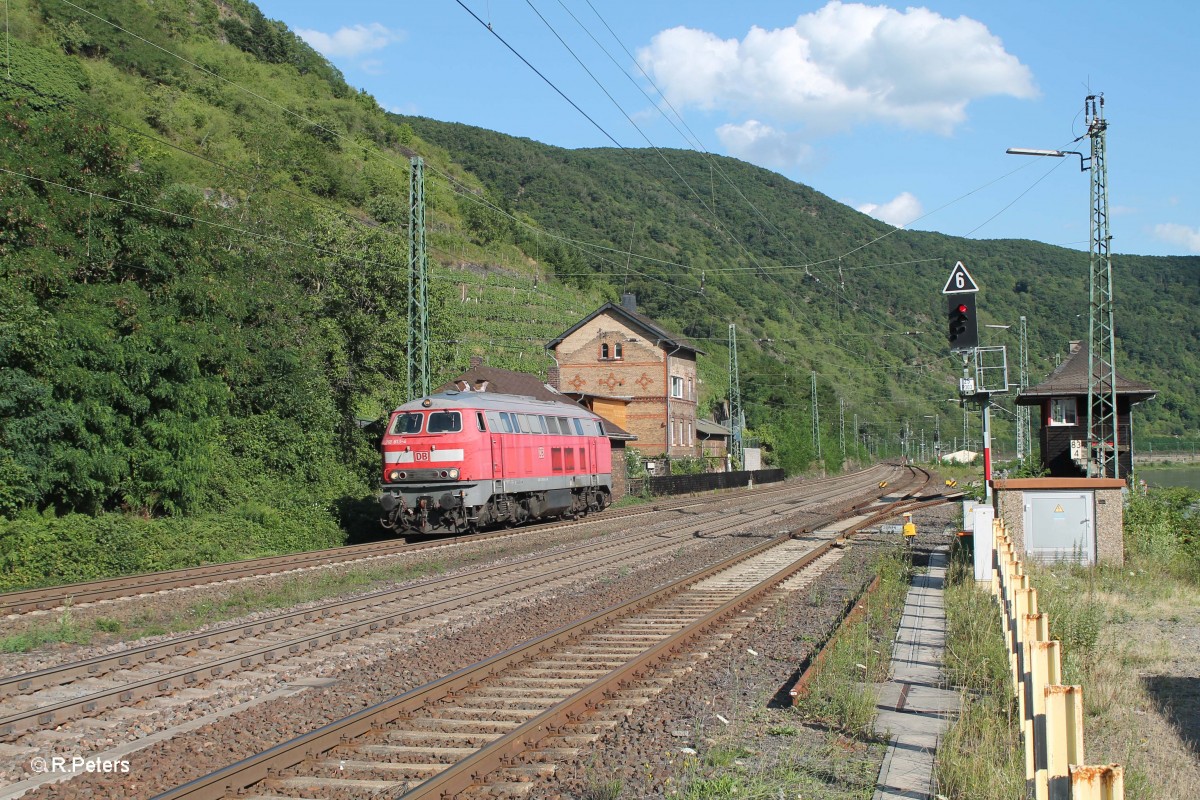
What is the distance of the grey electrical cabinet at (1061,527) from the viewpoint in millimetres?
16344

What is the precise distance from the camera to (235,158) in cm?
7712

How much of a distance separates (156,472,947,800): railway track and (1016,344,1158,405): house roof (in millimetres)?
34191

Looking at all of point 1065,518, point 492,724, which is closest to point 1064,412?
point 1065,518

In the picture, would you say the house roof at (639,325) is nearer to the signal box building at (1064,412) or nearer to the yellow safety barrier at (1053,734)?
the signal box building at (1064,412)

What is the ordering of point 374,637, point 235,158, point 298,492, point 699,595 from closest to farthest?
point 374,637
point 699,595
point 298,492
point 235,158

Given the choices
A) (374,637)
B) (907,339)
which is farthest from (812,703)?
(907,339)

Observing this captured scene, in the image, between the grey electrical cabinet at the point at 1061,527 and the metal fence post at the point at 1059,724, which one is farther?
the grey electrical cabinet at the point at 1061,527

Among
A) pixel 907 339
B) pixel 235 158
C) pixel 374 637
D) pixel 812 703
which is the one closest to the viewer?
pixel 812 703

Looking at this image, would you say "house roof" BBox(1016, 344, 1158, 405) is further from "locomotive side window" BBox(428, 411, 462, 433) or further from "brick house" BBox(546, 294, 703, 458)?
"locomotive side window" BBox(428, 411, 462, 433)

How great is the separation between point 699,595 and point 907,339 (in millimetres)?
103968

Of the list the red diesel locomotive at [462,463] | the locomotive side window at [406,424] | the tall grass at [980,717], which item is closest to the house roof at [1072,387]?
the red diesel locomotive at [462,463]

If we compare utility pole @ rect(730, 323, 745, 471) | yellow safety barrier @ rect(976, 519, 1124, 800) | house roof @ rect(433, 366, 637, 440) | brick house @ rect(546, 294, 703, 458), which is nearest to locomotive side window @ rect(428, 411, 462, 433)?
house roof @ rect(433, 366, 637, 440)

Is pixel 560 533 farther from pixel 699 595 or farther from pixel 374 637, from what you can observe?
pixel 374 637

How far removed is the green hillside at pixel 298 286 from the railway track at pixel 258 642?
6.55 metres
